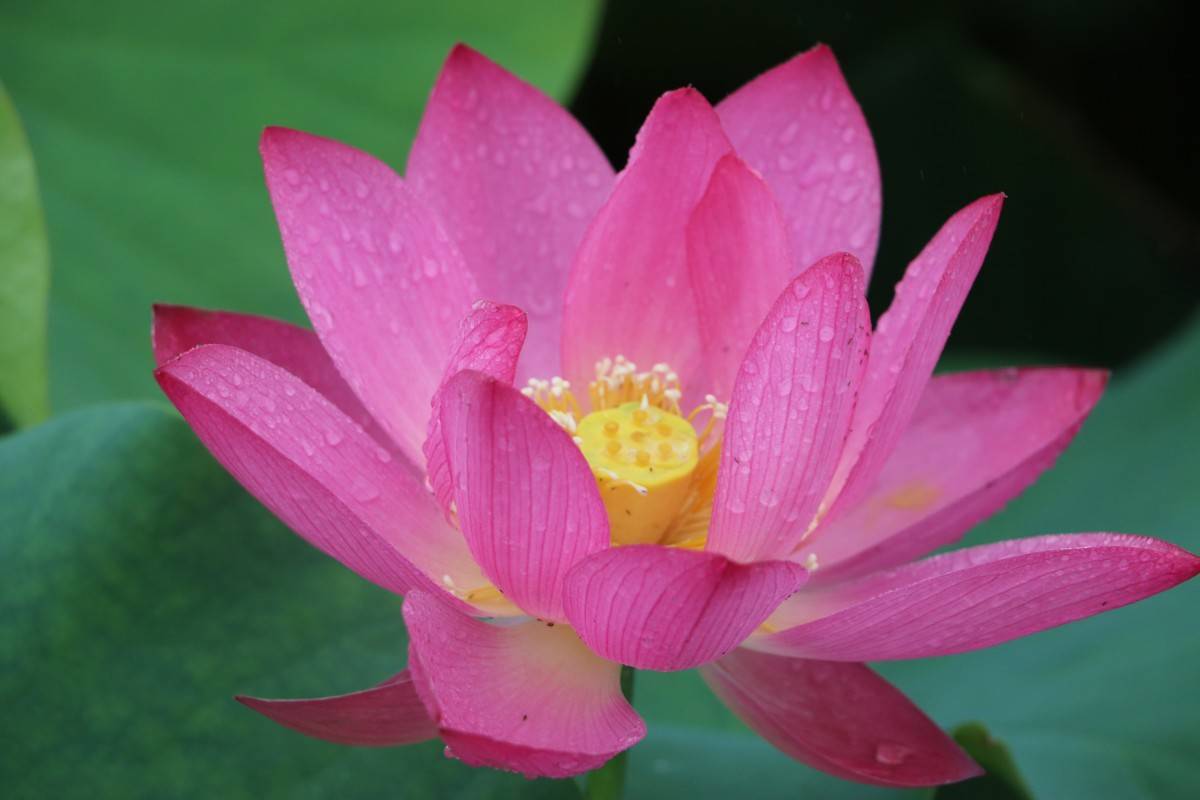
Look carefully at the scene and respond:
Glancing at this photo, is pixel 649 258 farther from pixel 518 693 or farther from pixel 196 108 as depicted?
pixel 196 108

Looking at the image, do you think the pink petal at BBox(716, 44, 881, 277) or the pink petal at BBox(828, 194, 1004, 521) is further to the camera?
the pink petal at BBox(716, 44, 881, 277)

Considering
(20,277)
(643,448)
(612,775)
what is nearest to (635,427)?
(643,448)

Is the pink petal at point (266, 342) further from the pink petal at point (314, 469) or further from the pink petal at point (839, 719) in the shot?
the pink petal at point (839, 719)

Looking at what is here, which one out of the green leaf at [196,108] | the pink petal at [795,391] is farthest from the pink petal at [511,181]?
the green leaf at [196,108]

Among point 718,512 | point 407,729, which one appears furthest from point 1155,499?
point 407,729

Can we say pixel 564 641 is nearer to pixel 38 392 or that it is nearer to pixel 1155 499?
pixel 38 392

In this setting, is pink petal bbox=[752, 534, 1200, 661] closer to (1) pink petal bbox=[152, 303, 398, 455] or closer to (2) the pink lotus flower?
(2) the pink lotus flower

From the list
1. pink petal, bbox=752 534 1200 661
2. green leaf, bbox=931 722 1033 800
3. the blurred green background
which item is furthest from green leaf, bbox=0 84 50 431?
green leaf, bbox=931 722 1033 800
